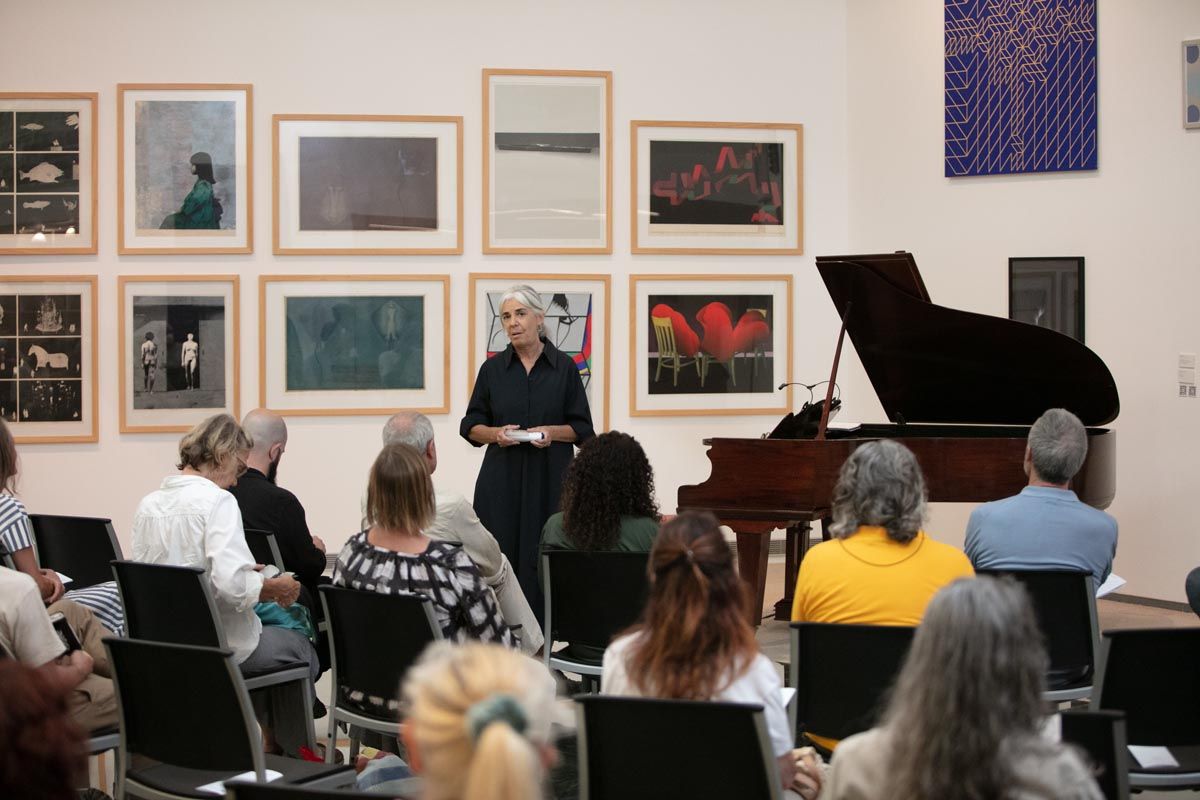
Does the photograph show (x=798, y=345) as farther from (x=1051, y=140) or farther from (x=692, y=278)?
(x=1051, y=140)

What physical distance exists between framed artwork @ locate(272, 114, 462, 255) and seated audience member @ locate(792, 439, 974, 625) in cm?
531

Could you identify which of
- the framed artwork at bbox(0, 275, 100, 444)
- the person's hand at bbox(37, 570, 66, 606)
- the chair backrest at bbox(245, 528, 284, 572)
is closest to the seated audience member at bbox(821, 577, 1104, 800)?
the person's hand at bbox(37, 570, 66, 606)

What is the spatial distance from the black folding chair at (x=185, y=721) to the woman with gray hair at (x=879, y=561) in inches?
47.9

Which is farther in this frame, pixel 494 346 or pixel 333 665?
pixel 494 346

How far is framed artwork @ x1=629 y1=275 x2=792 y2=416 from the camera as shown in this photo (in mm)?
8336

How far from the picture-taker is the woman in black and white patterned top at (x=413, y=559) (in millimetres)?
3588

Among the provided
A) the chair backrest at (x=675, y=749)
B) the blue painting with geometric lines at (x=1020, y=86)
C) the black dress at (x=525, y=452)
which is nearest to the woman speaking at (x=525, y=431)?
the black dress at (x=525, y=452)

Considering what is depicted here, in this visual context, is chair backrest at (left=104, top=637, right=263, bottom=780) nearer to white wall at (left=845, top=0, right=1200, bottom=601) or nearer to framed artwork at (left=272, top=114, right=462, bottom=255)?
framed artwork at (left=272, top=114, right=462, bottom=255)

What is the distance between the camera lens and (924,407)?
20.7ft

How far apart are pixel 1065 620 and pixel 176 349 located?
5.96m

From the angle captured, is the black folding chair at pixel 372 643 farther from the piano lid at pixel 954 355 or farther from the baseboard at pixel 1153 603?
the baseboard at pixel 1153 603

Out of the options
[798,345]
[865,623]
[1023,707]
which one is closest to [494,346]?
[798,345]

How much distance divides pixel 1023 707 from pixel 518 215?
22.1 feet

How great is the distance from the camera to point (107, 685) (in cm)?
335
